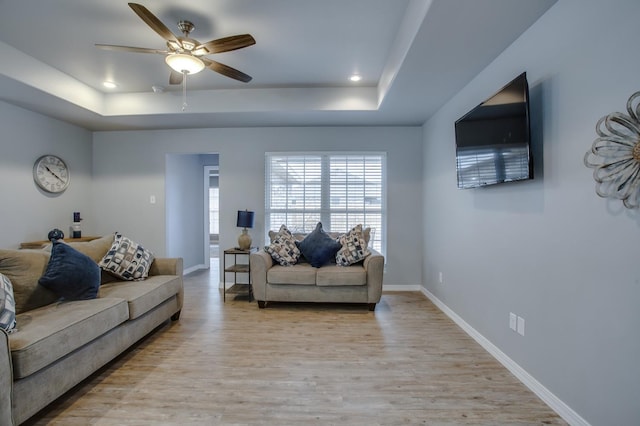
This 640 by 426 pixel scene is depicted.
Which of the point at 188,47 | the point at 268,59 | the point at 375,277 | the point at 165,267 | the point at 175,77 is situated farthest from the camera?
the point at 375,277

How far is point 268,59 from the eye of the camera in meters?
2.97

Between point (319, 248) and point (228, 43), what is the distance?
2.36 meters

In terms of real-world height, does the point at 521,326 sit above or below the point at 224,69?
below

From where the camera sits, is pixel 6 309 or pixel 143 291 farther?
pixel 143 291

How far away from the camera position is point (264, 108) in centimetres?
369

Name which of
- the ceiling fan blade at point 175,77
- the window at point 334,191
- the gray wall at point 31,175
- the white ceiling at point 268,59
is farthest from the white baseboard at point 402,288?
the gray wall at point 31,175

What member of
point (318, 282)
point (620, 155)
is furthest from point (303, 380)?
point (620, 155)

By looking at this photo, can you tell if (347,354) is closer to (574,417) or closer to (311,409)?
(311,409)

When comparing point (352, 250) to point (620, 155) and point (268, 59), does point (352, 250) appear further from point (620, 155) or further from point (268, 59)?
point (620, 155)

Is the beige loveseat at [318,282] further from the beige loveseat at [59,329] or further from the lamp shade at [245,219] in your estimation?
the beige loveseat at [59,329]

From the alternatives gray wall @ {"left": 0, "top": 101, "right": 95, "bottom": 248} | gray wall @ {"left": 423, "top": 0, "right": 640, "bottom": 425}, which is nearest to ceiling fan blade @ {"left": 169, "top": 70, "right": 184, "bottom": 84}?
gray wall @ {"left": 0, "top": 101, "right": 95, "bottom": 248}

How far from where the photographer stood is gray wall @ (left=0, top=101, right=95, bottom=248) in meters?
3.42

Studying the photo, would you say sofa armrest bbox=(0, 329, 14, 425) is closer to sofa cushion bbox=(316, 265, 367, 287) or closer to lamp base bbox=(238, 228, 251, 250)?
sofa cushion bbox=(316, 265, 367, 287)

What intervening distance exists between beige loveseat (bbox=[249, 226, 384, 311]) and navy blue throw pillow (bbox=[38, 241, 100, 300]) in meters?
1.58
